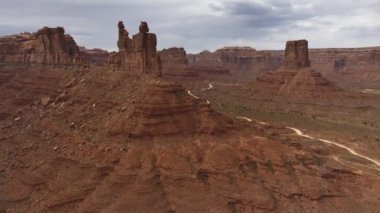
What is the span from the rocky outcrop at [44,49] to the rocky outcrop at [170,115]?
33476 mm

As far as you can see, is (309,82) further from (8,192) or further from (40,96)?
(8,192)

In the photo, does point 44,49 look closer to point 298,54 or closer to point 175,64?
point 298,54

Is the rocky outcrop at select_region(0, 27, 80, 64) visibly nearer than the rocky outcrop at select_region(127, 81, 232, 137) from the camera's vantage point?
No

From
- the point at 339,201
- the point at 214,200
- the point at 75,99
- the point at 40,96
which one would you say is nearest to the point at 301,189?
the point at 339,201

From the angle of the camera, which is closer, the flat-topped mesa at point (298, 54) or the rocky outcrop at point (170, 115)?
the rocky outcrop at point (170, 115)

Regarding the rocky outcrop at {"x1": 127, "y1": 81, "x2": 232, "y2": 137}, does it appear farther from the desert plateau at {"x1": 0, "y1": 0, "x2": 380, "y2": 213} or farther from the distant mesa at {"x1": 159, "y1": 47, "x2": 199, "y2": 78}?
the distant mesa at {"x1": 159, "y1": 47, "x2": 199, "y2": 78}

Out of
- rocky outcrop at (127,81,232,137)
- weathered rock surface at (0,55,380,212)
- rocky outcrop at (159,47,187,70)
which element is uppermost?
rocky outcrop at (159,47,187,70)

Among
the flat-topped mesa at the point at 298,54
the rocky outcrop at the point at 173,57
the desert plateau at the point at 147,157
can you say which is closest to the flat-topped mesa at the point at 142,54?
the desert plateau at the point at 147,157

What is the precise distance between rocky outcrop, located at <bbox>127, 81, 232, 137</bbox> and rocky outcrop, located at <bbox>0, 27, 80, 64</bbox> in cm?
3348

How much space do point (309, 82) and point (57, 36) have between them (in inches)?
2805

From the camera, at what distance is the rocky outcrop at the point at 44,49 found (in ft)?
254

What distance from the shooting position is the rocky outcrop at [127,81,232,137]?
46250 mm

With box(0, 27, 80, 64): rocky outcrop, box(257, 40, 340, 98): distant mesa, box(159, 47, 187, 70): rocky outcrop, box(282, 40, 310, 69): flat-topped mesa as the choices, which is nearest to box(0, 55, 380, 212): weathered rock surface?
box(0, 27, 80, 64): rocky outcrop

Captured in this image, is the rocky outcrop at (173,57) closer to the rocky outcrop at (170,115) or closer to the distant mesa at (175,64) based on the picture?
the distant mesa at (175,64)
